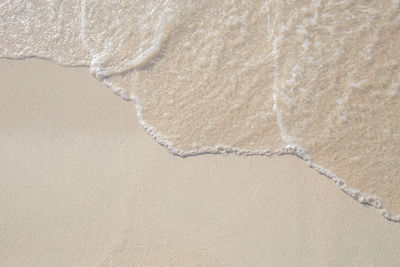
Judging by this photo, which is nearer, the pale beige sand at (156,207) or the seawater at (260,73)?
the pale beige sand at (156,207)

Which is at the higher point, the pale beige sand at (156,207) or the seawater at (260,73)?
the seawater at (260,73)

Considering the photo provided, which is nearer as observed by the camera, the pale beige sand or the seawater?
the pale beige sand

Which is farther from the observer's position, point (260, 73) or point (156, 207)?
point (260, 73)

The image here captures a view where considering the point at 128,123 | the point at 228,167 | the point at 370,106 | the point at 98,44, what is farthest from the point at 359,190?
the point at 98,44

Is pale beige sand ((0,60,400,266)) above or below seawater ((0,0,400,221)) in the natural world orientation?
below

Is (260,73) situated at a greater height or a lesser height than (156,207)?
greater
